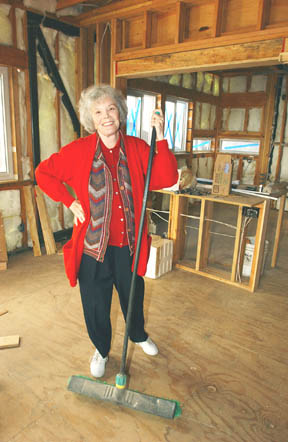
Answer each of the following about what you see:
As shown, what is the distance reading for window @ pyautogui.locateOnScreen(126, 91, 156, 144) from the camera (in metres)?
5.66

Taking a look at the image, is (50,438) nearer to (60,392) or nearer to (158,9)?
(60,392)

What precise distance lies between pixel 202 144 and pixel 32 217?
5.28 meters

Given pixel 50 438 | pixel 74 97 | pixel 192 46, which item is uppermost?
pixel 192 46

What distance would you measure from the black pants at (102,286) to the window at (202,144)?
634 cm

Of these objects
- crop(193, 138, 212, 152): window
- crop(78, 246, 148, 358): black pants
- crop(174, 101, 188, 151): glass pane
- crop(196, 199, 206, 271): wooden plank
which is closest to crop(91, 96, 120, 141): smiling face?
crop(78, 246, 148, 358): black pants

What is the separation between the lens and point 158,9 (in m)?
3.53

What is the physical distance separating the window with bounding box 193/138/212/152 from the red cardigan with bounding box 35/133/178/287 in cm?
622

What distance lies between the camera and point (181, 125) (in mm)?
7293

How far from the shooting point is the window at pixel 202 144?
26.0ft

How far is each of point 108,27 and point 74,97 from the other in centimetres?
103

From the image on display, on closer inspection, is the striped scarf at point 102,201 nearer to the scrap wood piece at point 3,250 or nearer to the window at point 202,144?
the scrap wood piece at point 3,250

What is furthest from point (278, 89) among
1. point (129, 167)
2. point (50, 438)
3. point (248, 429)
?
point (50, 438)

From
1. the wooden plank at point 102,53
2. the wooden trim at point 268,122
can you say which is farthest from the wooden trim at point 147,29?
the wooden trim at point 268,122

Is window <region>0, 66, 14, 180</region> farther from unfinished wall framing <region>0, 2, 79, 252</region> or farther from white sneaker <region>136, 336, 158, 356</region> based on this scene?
white sneaker <region>136, 336, 158, 356</region>
